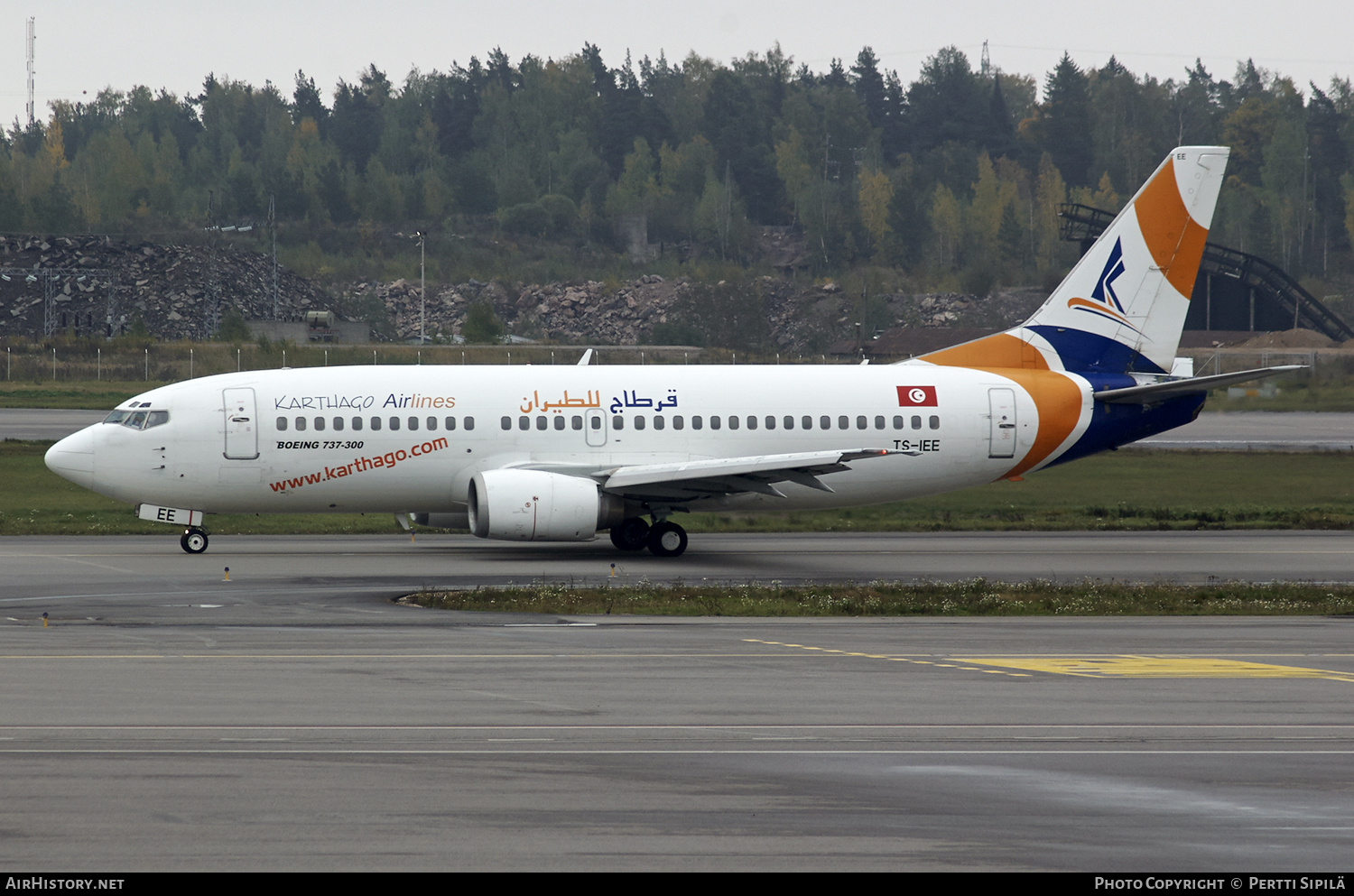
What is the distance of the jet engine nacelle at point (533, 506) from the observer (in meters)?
28.8

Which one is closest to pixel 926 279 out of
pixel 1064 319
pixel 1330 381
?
pixel 1330 381

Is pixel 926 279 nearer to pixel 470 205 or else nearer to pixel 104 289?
pixel 470 205

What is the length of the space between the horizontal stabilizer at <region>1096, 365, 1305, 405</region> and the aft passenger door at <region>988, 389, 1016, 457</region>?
2.12 m

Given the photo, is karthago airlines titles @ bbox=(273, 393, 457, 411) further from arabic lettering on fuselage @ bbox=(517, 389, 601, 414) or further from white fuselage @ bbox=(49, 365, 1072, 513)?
arabic lettering on fuselage @ bbox=(517, 389, 601, 414)

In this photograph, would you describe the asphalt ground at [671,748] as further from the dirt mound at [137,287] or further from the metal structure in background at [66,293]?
the metal structure in background at [66,293]

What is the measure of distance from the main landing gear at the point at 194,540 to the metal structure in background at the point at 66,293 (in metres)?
100

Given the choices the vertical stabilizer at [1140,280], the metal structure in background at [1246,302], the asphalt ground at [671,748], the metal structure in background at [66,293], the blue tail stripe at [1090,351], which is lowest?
the asphalt ground at [671,748]

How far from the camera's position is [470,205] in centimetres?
17062

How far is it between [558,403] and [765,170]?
148 metres

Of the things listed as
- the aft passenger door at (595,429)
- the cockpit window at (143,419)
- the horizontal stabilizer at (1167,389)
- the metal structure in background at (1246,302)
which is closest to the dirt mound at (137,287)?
the metal structure in background at (1246,302)

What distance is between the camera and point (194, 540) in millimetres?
30734

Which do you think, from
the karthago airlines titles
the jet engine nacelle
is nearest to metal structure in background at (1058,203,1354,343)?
the karthago airlines titles

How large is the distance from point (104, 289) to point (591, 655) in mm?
125704

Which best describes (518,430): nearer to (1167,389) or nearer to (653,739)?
(1167,389)
